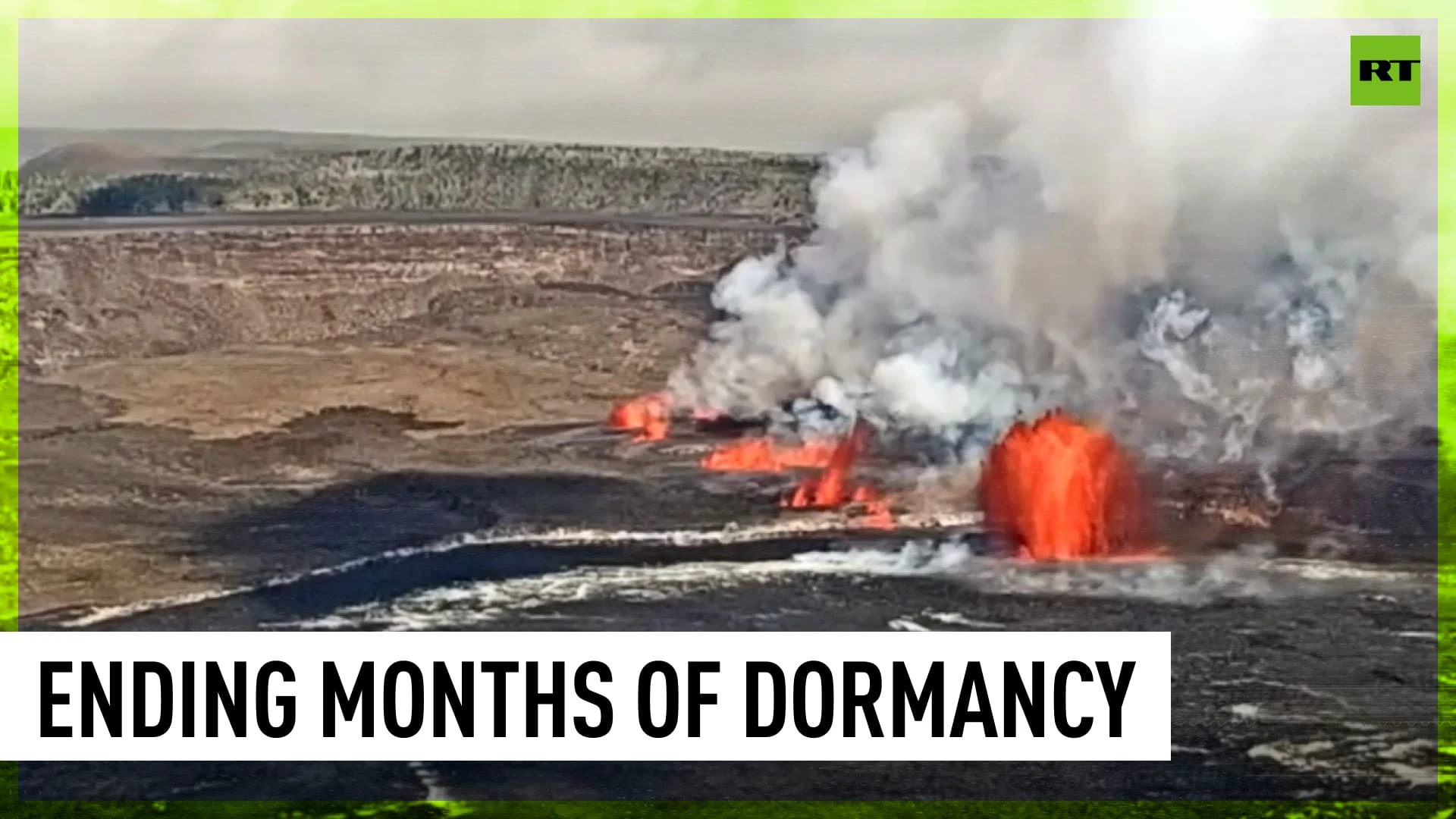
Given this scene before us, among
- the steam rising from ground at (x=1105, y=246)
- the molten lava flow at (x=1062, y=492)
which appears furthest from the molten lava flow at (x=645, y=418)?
the molten lava flow at (x=1062, y=492)

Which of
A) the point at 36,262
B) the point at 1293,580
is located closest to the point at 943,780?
the point at 1293,580

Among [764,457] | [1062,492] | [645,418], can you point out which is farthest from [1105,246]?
[645,418]

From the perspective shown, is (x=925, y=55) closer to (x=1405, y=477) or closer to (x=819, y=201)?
(x=819, y=201)

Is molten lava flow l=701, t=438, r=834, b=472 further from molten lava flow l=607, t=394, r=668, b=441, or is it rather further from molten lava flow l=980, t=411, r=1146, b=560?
molten lava flow l=980, t=411, r=1146, b=560

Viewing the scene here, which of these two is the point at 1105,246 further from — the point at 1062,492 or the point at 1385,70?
the point at 1385,70

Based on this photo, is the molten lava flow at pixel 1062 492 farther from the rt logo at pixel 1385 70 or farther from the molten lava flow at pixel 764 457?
the rt logo at pixel 1385 70
